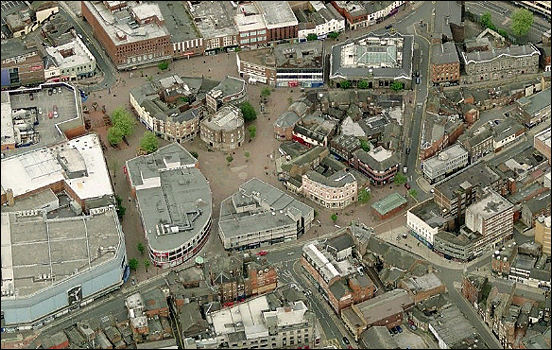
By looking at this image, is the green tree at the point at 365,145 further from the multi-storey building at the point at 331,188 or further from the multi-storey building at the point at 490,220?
the multi-storey building at the point at 490,220

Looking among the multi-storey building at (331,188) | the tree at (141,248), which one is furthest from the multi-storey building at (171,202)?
the multi-storey building at (331,188)

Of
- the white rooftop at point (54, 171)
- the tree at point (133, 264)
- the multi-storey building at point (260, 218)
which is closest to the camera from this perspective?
the tree at point (133, 264)

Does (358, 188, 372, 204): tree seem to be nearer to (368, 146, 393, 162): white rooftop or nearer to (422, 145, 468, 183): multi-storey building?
(368, 146, 393, 162): white rooftop

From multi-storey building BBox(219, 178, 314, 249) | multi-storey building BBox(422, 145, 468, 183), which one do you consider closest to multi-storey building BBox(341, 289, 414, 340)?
multi-storey building BBox(219, 178, 314, 249)

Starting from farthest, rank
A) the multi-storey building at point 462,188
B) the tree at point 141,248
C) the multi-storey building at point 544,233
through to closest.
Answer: the multi-storey building at point 462,188, the tree at point 141,248, the multi-storey building at point 544,233

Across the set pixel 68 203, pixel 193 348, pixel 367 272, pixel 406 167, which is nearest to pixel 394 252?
pixel 367 272
